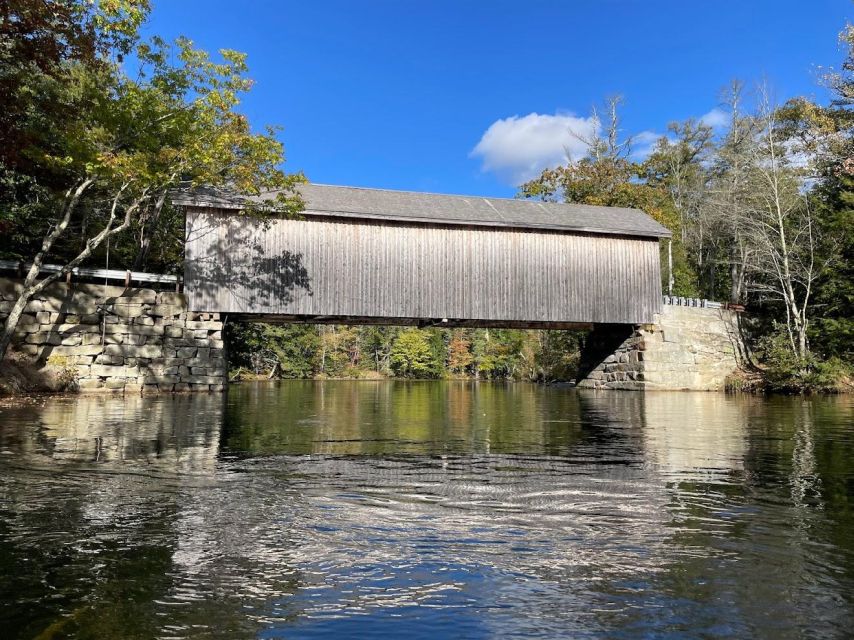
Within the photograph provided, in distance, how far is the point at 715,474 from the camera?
19.7 feet

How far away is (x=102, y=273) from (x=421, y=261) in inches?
443

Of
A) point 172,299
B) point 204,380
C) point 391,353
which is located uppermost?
point 391,353

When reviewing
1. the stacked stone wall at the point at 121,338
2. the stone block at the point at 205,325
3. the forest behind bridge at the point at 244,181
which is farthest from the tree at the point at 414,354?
the stacked stone wall at the point at 121,338

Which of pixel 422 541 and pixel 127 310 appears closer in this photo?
pixel 422 541

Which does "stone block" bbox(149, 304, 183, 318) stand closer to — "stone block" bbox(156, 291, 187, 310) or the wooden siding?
"stone block" bbox(156, 291, 187, 310)

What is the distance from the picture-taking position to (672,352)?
26797mm

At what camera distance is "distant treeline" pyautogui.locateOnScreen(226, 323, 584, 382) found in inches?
2344

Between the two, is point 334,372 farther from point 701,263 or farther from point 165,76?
point 165,76

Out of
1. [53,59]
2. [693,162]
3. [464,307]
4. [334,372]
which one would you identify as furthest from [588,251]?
[334,372]

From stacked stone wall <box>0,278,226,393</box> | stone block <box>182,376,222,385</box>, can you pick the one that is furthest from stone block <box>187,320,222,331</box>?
stone block <box>182,376,222,385</box>

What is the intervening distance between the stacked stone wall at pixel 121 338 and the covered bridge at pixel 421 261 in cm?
107

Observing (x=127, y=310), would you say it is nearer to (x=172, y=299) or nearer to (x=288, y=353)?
(x=172, y=299)

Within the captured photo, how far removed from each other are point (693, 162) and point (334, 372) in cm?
A: 4177

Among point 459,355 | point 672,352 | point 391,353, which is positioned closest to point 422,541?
point 672,352
